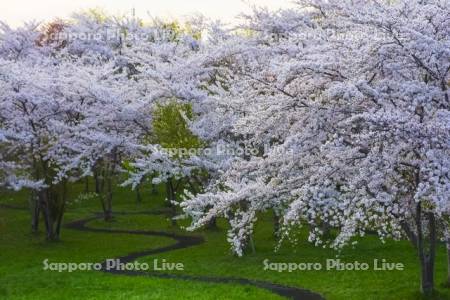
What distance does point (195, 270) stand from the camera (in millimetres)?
21938

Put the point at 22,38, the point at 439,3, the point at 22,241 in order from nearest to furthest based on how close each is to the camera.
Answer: the point at 439,3
the point at 22,241
the point at 22,38

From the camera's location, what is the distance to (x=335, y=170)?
13.4m

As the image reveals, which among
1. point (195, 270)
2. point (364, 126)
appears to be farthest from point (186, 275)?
point (364, 126)

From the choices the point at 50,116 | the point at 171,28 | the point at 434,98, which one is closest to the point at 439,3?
the point at 434,98

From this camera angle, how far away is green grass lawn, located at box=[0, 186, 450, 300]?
17.7 meters

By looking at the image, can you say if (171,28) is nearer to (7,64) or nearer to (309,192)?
(7,64)

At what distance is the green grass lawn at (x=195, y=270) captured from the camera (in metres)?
17.7

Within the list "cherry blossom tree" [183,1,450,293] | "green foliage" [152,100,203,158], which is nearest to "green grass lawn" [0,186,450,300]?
"cherry blossom tree" [183,1,450,293]

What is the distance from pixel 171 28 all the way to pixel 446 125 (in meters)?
47.8

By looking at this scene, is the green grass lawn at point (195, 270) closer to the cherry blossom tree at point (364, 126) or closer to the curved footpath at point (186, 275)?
the curved footpath at point (186, 275)

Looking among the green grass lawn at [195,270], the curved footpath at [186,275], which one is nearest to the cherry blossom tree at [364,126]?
the green grass lawn at [195,270]

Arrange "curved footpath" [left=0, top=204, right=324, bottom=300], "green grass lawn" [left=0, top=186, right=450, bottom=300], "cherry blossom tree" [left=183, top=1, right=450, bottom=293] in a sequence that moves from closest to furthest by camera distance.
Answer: "cherry blossom tree" [left=183, top=1, right=450, bottom=293] < "green grass lawn" [left=0, top=186, right=450, bottom=300] < "curved footpath" [left=0, top=204, right=324, bottom=300]

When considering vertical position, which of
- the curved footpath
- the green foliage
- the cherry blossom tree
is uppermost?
the green foliage

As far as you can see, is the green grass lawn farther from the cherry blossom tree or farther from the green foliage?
the green foliage
